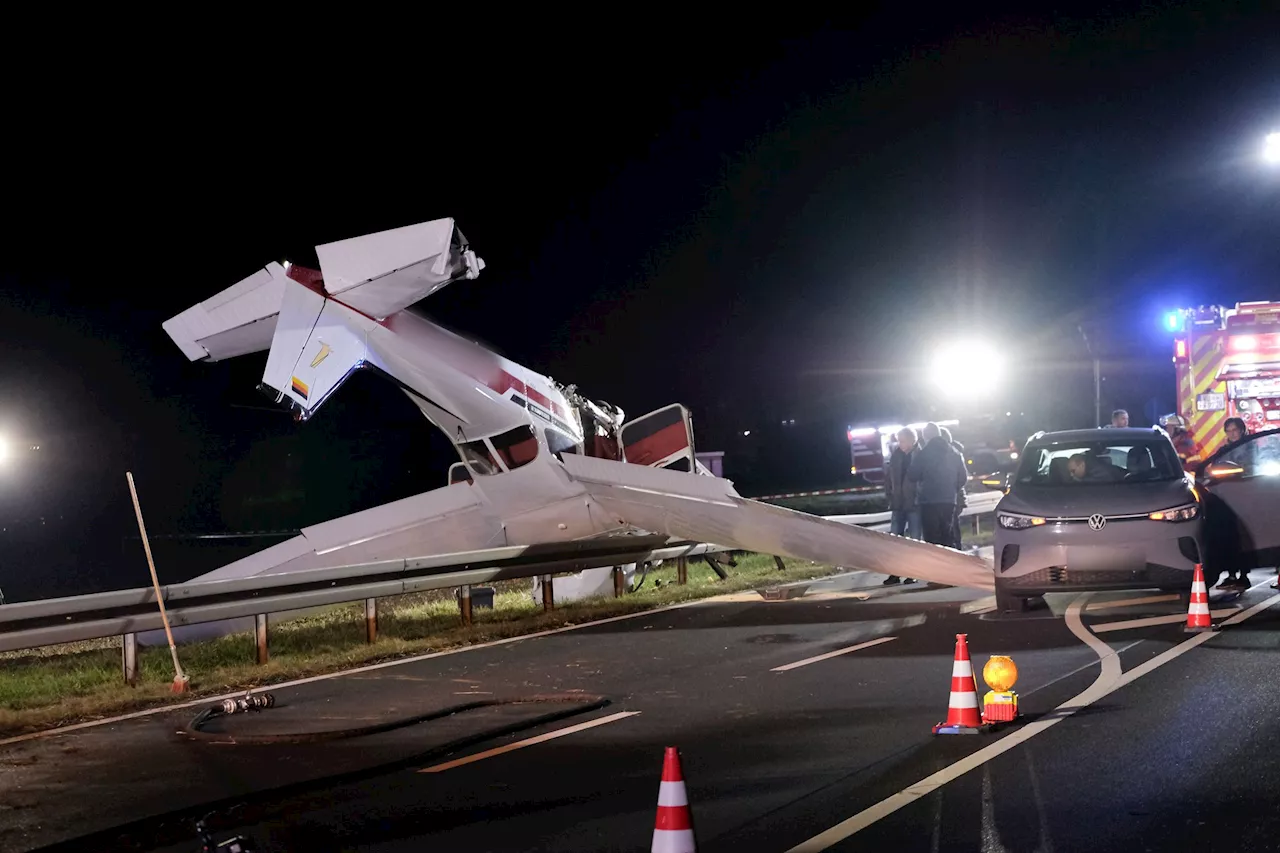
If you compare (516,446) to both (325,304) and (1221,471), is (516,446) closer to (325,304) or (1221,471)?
(325,304)

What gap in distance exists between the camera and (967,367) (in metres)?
33.2

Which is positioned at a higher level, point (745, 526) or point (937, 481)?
point (937, 481)

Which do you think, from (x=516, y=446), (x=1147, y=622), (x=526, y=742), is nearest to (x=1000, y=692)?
(x=526, y=742)

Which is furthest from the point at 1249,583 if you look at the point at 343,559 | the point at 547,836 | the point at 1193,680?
the point at 547,836

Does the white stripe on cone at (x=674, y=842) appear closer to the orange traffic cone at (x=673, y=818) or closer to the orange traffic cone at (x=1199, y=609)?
the orange traffic cone at (x=673, y=818)

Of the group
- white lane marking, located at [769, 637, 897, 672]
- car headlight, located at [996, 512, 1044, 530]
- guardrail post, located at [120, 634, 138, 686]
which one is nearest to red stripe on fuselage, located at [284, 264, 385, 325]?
guardrail post, located at [120, 634, 138, 686]

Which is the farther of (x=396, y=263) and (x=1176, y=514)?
(x=396, y=263)

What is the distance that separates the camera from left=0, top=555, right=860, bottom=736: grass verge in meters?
9.99

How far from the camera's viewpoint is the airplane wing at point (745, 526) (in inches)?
569

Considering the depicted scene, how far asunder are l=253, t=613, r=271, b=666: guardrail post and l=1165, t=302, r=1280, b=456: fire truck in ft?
60.7

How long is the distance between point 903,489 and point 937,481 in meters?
0.82

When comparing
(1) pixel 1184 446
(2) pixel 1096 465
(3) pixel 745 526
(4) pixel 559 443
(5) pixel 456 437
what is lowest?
(3) pixel 745 526

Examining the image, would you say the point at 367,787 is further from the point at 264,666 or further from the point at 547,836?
the point at 264,666

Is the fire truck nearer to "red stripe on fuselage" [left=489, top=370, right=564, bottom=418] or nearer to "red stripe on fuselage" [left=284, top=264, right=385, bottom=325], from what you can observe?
"red stripe on fuselage" [left=489, top=370, right=564, bottom=418]
